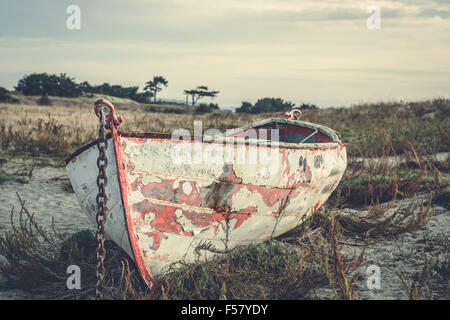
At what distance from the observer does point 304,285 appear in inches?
124

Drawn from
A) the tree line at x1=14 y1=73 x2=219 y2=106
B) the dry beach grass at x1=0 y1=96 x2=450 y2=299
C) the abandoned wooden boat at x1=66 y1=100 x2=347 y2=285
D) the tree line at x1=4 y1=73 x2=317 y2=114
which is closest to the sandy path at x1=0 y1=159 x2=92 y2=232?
the dry beach grass at x1=0 y1=96 x2=450 y2=299

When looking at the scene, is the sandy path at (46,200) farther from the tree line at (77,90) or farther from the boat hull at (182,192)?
the tree line at (77,90)

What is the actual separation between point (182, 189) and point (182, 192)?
0.07 ft

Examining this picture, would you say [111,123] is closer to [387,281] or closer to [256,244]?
[256,244]

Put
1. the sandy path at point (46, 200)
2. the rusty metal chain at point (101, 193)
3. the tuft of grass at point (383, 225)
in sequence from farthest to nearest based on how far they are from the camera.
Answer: the sandy path at point (46, 200) → the tuft of grass at point (383, 225) → the rusty metal chain at point (101, 193)

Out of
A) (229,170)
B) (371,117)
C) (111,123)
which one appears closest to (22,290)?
(111,123)

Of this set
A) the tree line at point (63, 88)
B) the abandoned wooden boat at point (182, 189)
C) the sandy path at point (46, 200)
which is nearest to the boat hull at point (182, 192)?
the abandoned wooden boat at point (182, 189)

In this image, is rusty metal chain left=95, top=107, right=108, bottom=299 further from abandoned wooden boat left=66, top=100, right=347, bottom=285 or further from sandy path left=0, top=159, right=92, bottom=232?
sandy path left=0, top=159, right=92, bottom=232

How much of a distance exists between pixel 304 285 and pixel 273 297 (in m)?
0.28

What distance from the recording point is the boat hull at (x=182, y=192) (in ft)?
9.68

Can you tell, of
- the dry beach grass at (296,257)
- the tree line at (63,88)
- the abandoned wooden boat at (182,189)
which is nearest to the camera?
the abandoned wooden boat at (182,189)

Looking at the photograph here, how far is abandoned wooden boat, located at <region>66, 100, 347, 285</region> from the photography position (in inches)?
116

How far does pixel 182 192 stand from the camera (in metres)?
3.04

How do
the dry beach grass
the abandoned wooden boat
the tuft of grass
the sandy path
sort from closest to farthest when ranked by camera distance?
the abandoned wooden boat, the dry beach grass, the tuft of grass, the sandy path
